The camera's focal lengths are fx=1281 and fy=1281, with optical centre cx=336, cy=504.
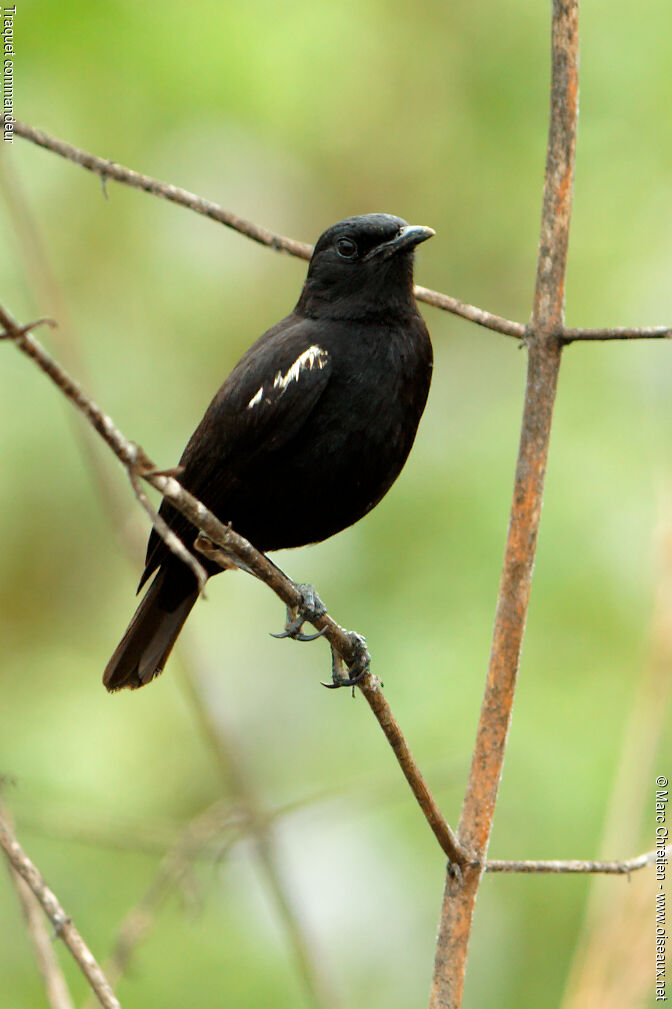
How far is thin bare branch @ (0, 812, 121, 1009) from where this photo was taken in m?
1.76

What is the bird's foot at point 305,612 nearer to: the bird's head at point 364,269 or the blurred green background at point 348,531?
the blurred green background at point 348,531

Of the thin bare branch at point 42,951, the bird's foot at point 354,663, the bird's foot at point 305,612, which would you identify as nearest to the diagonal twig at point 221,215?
the bird's foot at point 305,612

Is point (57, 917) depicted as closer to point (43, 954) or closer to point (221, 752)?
point (43, 954)

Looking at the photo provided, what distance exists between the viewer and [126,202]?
5246 millimetres

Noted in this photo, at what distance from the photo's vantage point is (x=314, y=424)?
3309mm

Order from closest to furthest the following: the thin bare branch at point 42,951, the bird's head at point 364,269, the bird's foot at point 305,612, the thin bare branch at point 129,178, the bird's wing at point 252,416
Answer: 1. the thin bare branch at point 42,951
2. the thin bare branch at point 129,178
3. the bird's foot at point 305,612
4. the bird's wing at point 252,416
5. the bird's head at point 364,269

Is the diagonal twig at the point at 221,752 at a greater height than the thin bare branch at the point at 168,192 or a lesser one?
lesser

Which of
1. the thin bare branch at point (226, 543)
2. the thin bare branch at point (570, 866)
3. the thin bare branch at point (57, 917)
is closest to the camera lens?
the thin bare branch at point (226, 543)

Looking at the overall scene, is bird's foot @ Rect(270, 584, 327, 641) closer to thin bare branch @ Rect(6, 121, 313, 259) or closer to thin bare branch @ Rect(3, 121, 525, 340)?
thin bare branch @ Rect(3, 121, 525, 340)

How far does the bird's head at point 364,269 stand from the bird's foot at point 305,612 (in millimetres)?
906

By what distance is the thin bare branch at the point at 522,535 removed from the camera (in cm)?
227

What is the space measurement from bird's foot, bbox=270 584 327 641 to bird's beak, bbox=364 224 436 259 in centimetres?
108

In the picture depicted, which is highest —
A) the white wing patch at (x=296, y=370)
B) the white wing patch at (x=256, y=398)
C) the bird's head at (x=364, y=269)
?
the bird's head at (x=364, y=269)

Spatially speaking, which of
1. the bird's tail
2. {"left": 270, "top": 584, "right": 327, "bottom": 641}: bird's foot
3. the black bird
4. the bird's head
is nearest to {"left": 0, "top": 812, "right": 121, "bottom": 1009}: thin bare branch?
{"left": 270, "top": 584, "right": 327, "bottom": 641}: bird's foot
